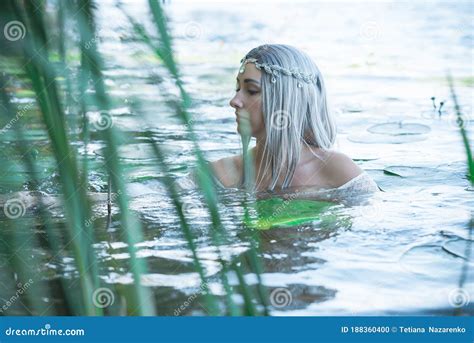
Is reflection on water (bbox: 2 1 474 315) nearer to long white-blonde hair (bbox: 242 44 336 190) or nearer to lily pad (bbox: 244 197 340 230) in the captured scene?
lily pad (bbox: 244 197 340 230)

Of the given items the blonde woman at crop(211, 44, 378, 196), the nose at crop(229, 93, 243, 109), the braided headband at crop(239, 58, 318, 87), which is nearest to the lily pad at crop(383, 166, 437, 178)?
the blonde woman at crop(211, 44, 378, 196)

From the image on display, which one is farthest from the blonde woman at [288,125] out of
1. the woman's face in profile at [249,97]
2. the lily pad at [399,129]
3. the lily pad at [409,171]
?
the lily pad at [399,129]

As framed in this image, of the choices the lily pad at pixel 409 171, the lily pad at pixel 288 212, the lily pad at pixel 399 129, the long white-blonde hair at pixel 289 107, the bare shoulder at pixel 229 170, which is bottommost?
the lily pad at pixel 409 171

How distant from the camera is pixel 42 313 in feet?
4.27

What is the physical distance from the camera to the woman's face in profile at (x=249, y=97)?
7.41 ft

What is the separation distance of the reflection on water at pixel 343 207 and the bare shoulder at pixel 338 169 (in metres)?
0.10

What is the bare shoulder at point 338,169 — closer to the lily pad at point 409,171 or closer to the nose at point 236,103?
the nose at point 236,103

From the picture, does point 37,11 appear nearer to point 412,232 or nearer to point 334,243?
point 334,243

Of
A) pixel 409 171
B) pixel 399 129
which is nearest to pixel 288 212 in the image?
pixel 409 171

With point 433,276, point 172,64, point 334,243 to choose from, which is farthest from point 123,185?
point 334,243

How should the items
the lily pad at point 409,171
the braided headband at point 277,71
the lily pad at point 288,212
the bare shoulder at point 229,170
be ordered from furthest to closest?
the lily pad at point 409,171 < the bare shoulder at point 229,170 < the braided headband at point 277,71 < the lily pad at point 288,212

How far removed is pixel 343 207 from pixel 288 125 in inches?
11.8

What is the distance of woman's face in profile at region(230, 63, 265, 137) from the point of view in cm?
226

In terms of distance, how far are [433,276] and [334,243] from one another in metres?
0.29
